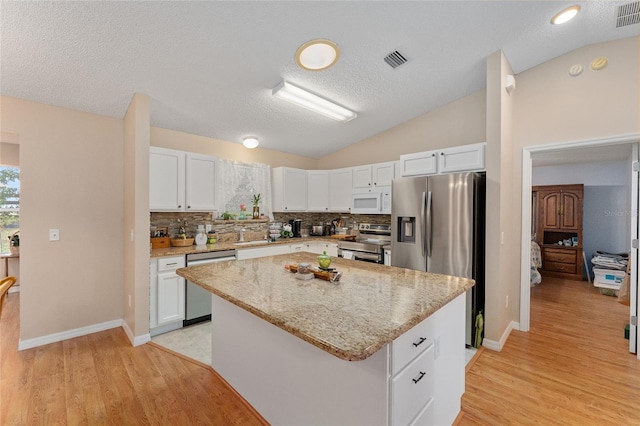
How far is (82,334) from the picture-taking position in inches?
119

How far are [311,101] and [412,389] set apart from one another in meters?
2.96

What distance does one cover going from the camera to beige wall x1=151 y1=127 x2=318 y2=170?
363 centimetres

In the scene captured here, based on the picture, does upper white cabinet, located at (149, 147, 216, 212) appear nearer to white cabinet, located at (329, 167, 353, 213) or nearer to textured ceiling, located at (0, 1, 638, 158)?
textured ceiling, located at (0, 1, 638, 158)

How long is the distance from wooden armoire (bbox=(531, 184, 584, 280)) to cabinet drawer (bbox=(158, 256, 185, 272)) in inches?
273

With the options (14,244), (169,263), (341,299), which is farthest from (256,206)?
(14,244)

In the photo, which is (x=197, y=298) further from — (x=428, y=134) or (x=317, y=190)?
(x=428, y=134)

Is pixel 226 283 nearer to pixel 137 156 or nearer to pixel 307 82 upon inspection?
pixel 137 156

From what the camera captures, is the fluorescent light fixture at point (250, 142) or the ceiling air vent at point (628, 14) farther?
the fluorescent light fixture at point (250, 142)

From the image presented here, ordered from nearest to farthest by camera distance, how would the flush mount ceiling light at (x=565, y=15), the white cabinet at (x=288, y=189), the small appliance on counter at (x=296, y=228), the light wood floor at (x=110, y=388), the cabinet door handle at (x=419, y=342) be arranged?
the cabinet door handle at (x=419, y=342) < the light wood floor at (x=110, y=388) < the flush mount ceiling light at (x=565, y=15) < the white cabinet at (x=288, y=189) < the small appliance on counter at (x=296, y=228)

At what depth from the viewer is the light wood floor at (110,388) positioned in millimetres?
1831

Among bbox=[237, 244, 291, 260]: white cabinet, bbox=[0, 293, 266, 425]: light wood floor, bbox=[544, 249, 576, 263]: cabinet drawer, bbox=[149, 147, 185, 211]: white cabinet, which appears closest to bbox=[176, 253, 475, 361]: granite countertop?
bbox=[0, 293, 266, 425]: light wood floor

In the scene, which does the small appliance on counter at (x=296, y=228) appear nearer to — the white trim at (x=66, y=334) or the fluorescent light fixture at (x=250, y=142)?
the fluorescent light fixture at (x=250, y=142)

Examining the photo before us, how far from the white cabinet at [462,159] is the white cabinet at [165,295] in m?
3.29

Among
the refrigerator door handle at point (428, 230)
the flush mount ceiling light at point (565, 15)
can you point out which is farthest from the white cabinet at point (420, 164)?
the flush mount ceiling light at point (565, 15)
